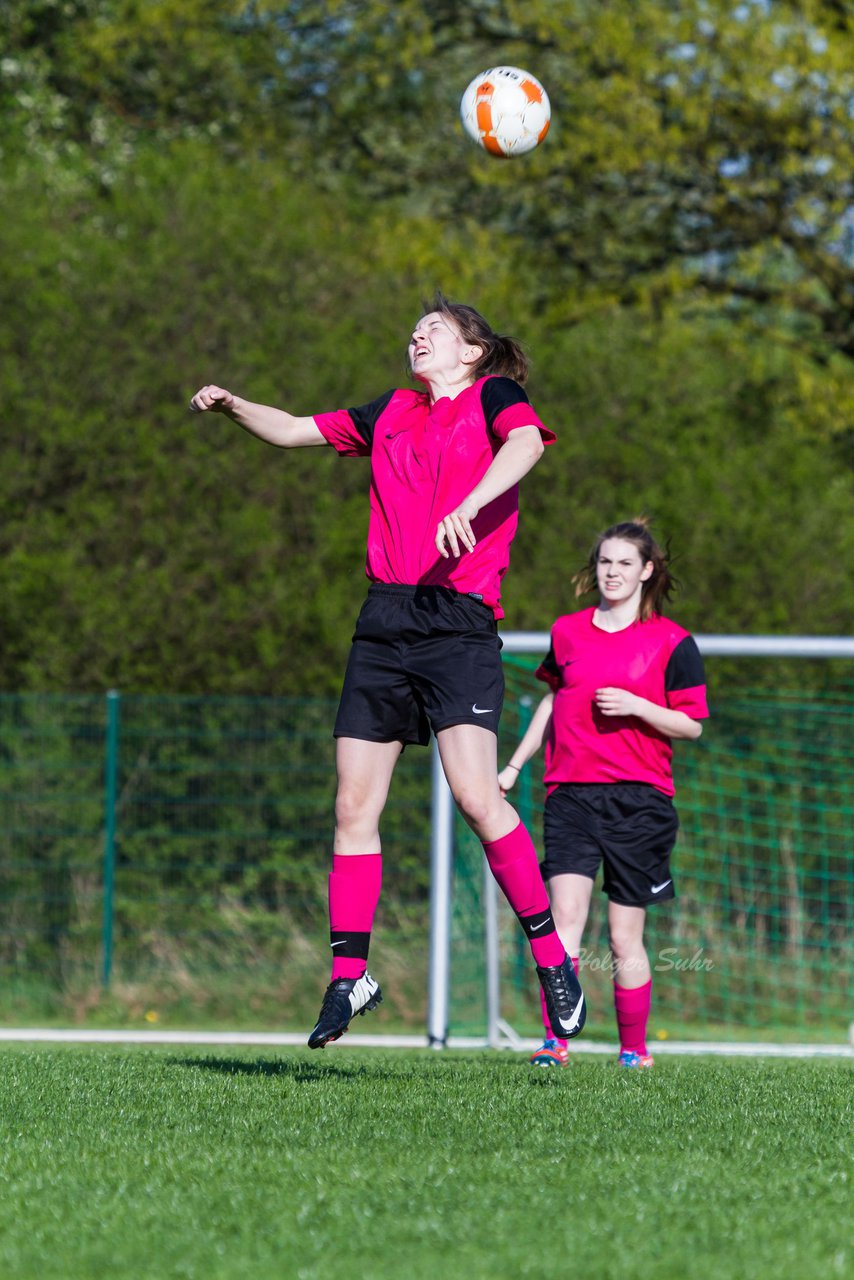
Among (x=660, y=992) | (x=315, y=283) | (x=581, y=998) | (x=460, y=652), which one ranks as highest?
(x=315, y=283)

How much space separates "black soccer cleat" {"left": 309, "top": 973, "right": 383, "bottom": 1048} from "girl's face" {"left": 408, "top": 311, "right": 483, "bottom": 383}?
1.79 metres

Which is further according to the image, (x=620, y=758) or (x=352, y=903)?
(x=620, y=758)

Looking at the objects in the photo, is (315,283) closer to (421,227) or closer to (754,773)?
(421,227)

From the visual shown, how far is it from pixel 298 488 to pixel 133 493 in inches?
46.9

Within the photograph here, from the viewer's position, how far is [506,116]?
5688 mm

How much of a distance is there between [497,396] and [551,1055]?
2.30 meters

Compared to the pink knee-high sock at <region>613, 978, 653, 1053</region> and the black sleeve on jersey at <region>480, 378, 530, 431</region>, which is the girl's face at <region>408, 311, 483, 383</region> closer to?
the black sleeve on jersey at <region>480, 378, 530, 431</region>

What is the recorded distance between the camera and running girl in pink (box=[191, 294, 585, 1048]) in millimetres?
4477

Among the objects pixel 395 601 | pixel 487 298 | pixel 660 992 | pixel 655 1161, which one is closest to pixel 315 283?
pixel 487 298

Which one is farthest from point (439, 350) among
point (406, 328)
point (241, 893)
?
point (406, 328)

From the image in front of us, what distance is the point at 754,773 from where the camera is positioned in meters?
11.3

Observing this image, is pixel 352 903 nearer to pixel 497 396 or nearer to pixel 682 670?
pixel 497 396

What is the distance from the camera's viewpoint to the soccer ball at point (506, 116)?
18.7 ft

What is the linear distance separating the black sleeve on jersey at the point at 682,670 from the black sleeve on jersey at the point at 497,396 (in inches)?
63.8
